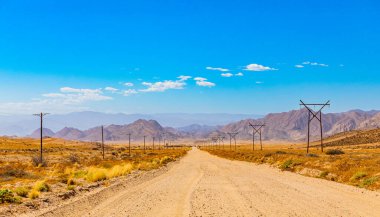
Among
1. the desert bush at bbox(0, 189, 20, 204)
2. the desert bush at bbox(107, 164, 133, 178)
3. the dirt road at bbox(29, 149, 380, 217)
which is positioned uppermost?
the desert bush at bbox(0, 189, 20, 204)

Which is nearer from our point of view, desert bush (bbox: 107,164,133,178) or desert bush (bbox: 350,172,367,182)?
desert bush (bbox: 350,172,367,182)

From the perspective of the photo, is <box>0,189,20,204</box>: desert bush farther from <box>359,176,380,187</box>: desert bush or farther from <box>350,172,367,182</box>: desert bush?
<box>350,172,367,182</box>: desert bush

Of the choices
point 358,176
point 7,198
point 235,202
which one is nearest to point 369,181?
point 358,176

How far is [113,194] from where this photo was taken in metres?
21.6

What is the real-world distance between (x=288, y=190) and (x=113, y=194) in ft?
29.8

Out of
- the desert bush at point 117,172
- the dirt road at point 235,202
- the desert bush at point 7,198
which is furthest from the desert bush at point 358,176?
the desert bush at point 7,198

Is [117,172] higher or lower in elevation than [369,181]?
lower

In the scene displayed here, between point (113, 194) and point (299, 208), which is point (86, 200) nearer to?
point (113, 194)

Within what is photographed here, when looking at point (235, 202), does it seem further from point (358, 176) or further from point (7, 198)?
point (358, 176)

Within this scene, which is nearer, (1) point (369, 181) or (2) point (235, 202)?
(2) point (235, 202)

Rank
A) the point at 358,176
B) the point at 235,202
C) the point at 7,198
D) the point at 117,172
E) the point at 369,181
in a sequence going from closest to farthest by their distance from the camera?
the point at 235,202
the point at 7,198
the point at 369,181
the point at 358,176
the point at 117,172

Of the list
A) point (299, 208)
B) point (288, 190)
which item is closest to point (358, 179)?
point (288, 190)

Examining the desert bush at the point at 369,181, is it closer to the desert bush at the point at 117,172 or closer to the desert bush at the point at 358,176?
the desert bush at the point at 358,176

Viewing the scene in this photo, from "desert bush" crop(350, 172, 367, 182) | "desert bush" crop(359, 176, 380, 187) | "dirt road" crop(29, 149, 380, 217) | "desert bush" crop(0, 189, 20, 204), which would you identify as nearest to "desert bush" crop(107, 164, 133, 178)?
"dirt road" crop(29, 149, 380, 217)
